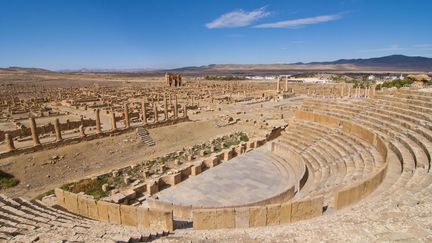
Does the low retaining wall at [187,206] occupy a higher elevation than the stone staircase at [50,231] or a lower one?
lower

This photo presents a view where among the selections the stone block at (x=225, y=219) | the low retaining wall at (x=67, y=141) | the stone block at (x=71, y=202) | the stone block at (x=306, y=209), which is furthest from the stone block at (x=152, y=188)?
the low retaining wall at (x=67, y=141)

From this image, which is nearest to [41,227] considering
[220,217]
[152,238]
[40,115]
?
[152,238]

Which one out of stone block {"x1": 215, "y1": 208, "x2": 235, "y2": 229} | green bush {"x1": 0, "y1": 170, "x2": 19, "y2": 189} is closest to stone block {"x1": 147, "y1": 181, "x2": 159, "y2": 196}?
stone block {"x1": 215, "y1": 208, "x2": 235, "y2": 229}

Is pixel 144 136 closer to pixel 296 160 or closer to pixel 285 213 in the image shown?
pixel 296 160

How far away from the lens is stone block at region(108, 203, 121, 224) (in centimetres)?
933

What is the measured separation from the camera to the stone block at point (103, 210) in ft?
31.2

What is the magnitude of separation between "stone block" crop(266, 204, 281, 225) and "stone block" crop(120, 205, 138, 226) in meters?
4.04

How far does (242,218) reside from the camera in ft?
26.6

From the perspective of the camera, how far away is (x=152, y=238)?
6980mm

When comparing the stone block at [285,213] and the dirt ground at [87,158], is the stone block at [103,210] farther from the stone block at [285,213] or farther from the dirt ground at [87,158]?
the dirt ground at [87,158]

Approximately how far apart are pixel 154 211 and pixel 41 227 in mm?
2851

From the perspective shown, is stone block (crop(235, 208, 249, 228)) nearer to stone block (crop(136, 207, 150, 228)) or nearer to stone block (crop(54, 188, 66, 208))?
stone block (crop(136, 207, 150, 228))

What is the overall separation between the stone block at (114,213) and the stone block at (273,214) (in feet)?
15.6

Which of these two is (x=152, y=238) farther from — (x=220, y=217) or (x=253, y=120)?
(x=253, y=120)
